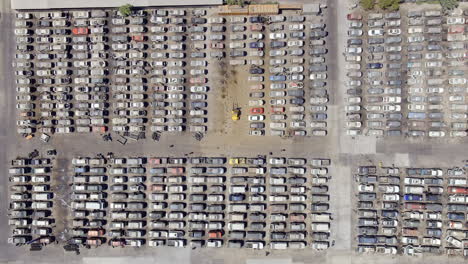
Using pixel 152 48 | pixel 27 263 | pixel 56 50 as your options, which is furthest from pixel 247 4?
pixel 27 263

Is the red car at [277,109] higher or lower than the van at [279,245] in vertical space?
higher

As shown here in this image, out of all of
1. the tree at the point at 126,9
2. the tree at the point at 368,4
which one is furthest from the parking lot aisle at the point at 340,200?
the tree at the point at 126,9

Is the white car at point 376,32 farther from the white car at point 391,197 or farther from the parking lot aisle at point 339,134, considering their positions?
the white car at point 391,197

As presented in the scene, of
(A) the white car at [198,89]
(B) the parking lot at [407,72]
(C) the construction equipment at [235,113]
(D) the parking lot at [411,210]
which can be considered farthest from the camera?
(A) the white car at [198,89]

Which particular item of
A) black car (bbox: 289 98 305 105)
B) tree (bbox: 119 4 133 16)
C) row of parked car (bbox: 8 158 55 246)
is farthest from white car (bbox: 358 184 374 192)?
row of parked car (bbox: 8 158 55 246)

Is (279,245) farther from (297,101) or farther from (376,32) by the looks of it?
(376,32)

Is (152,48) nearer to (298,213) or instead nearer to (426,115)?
(298,213)

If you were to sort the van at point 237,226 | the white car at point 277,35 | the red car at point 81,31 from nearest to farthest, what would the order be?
the van at point 237,226
the white car at point 277,35
the red car at point 81,31

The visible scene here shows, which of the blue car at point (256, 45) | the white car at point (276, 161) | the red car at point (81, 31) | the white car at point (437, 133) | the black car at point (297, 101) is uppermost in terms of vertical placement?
the red car at point (81, 31)

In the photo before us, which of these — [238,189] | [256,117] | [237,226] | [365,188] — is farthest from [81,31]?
[365,188]
